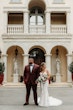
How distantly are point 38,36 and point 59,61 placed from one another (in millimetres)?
2946

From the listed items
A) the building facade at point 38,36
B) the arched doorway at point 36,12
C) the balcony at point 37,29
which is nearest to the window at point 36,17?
the arched doorway at point 36,12

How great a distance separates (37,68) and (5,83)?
1269cm

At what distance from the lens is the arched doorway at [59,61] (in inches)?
973

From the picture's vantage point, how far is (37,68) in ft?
36.1

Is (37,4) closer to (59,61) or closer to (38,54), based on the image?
A: (38,54)

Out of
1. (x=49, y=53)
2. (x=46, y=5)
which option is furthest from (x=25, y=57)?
(x=46, y=5)

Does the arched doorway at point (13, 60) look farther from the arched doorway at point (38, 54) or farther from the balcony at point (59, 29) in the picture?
the balcony at point (59, 29)

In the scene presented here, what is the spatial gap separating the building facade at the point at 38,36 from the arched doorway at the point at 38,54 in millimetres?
397

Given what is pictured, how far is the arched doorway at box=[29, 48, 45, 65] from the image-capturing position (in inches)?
1016

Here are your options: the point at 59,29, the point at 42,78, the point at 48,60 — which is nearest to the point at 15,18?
the point at 59,29

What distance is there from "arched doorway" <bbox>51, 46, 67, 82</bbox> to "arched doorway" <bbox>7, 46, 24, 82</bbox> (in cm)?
288

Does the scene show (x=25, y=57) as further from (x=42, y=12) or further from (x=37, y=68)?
(x=37, y=68)

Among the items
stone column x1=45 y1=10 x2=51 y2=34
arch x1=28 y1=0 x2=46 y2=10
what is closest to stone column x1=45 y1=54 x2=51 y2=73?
stone column x1=45 y1=10 x2=51 y2=34

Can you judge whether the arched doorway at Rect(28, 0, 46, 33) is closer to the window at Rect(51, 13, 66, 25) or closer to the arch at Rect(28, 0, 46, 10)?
the arch at Rect(28, 0, 46, 10)
